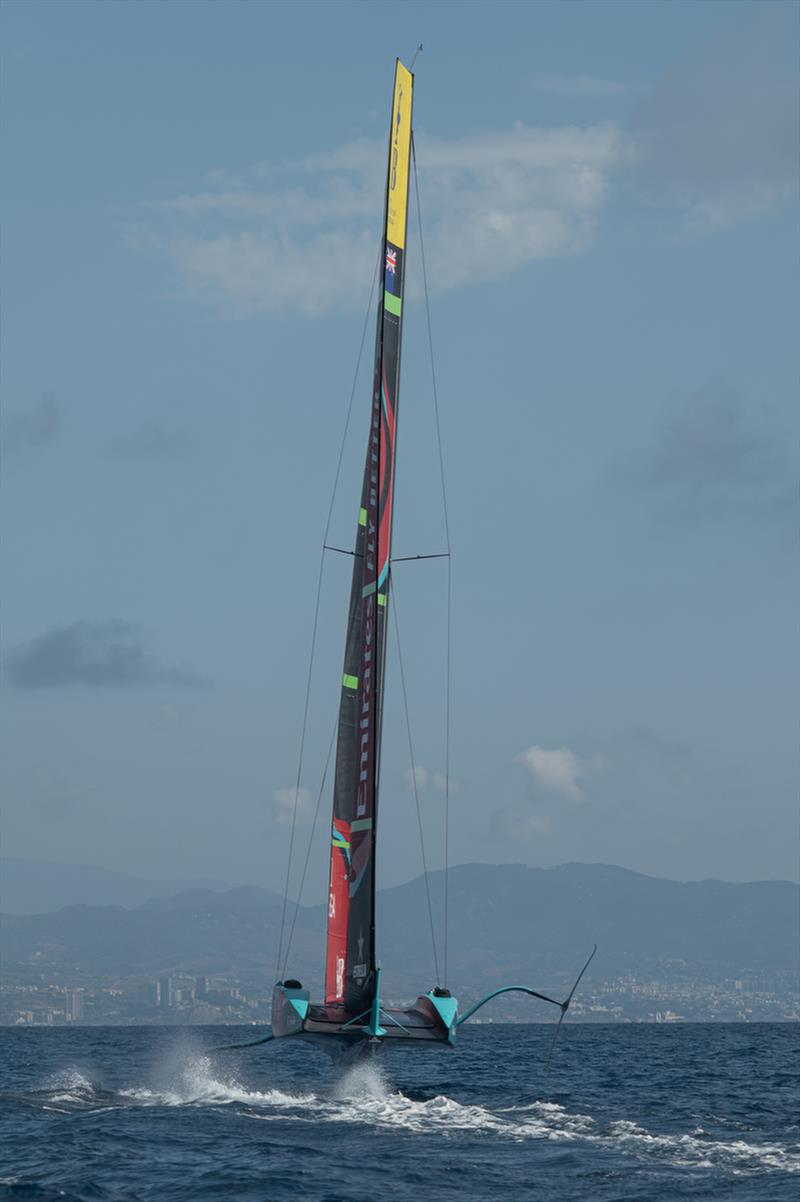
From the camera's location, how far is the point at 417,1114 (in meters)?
37.5

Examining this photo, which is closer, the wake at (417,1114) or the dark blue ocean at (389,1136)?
the dark blue ocean at (389,1136)

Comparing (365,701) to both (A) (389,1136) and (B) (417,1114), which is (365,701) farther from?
(B) (417,1114)

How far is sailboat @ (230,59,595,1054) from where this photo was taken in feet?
113

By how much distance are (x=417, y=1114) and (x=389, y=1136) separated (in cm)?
387

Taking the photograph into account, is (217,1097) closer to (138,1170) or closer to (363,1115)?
(363,1115)

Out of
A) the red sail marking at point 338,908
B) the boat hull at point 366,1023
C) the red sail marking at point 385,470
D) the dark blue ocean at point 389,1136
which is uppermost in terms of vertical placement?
the red sail marking at point 385,470

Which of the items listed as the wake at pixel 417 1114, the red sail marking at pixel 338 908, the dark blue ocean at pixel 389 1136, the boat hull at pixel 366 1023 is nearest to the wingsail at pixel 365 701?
the red sail marking at pixel 338 908

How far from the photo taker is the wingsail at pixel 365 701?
35656 mm

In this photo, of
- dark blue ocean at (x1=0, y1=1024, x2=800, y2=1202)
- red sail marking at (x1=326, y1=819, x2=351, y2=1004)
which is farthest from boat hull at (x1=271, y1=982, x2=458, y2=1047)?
red sail marking at (x1=326, y1=819, x2=351, y2=1004)

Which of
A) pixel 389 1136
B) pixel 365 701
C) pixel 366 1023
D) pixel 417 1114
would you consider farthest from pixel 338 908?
pixel 417 1114

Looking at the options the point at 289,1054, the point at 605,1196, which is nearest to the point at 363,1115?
the point at 605,1196

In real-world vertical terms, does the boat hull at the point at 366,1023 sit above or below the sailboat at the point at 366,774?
below

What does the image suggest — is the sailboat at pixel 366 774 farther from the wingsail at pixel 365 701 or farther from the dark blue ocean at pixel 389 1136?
the dark blue ocean at pixel 389 1136

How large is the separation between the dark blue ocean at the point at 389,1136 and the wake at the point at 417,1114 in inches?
2.7
